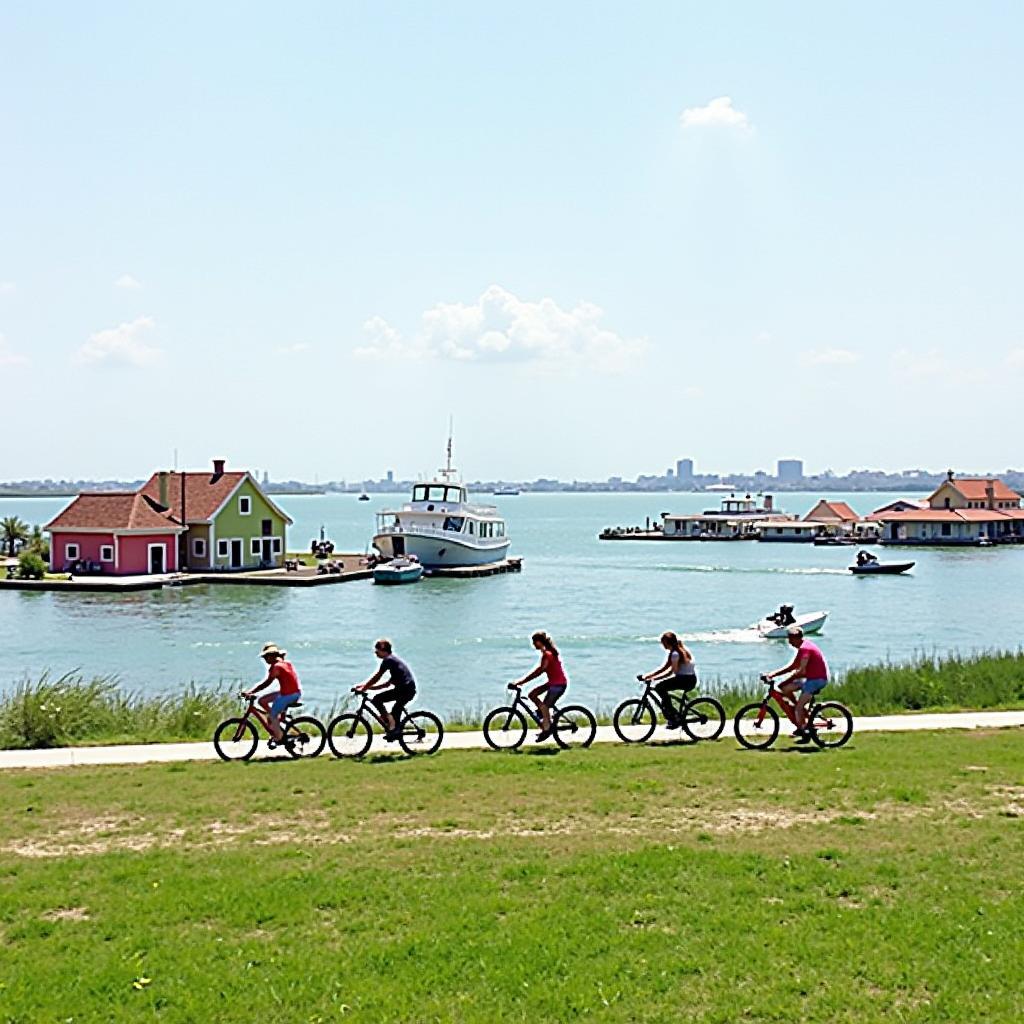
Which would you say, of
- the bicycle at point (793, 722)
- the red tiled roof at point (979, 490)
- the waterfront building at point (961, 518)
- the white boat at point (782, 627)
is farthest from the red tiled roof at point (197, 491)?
the red tiled roof at point (979, 490)

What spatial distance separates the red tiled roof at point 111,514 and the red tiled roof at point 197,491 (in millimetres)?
2122

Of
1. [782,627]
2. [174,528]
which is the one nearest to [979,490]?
[174,528]

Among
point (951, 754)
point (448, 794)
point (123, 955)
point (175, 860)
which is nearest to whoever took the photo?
point (123, 955)

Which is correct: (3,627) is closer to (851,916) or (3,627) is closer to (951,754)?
(951,754)

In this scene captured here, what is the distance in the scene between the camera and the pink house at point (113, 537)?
213 feet

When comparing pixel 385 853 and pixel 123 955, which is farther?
pixel 385 853

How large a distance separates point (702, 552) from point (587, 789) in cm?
10283

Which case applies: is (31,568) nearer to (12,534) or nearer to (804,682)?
(12,534)

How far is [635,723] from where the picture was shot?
17.1m

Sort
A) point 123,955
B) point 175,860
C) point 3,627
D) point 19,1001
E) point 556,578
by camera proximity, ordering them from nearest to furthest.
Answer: point 19,1001 < point 123,955 < point 175,860 < point 3,627 < point 556,578

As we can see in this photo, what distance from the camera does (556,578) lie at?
79.7 meters

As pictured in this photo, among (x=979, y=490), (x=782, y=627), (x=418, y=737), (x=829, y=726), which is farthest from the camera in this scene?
(x=979, y=490)

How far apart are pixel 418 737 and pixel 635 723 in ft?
10.7

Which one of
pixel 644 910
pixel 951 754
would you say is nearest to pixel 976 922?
pixel 644 910
